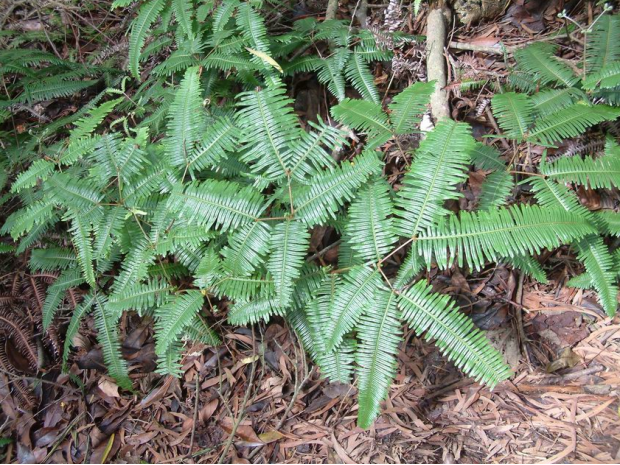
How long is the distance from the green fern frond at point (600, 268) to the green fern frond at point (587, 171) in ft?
1.00

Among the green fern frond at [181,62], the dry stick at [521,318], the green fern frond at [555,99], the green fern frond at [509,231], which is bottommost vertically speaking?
the dry stick at [521,318]

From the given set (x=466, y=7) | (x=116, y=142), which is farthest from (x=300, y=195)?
(x=466, y=7)

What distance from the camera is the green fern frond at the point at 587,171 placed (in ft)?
7.47

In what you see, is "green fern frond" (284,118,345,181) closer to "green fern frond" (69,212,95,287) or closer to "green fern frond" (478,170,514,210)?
"green fern frond" (478,170,514,210)

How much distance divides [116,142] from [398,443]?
8.16 ft

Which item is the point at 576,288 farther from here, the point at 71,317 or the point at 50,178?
the point at 71,317

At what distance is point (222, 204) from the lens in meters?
2.30

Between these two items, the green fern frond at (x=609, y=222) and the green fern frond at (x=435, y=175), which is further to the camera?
the green fern frond at (x=609, y=222)

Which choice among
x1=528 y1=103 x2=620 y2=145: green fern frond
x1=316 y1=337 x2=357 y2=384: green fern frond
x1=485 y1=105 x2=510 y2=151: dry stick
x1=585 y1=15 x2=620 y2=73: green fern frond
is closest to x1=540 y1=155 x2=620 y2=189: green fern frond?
x1=528 y1=103 x2=620 y2=145: green fern frond

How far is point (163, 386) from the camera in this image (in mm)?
3021

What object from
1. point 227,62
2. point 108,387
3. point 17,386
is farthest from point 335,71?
point 17,386

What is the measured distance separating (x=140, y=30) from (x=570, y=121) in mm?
2819

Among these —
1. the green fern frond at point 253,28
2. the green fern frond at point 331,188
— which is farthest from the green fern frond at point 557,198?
the green fern frond at point 253,28

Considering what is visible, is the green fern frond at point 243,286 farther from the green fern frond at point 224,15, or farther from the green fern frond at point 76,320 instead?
the green fern frond at point 224,15
